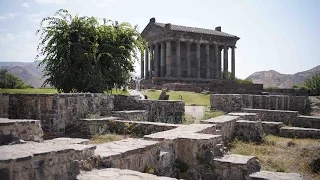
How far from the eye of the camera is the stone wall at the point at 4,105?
10.7 metres

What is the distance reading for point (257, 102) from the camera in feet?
63.3

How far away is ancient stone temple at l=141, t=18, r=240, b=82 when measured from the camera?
4672cm

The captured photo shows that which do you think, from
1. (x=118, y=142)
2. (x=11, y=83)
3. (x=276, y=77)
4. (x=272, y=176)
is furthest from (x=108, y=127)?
(x=276, y=77)

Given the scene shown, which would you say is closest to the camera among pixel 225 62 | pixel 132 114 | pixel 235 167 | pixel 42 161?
pixel 42 161

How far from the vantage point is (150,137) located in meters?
7.31

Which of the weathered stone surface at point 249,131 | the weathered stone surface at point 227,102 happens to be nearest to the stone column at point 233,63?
the weathered stone surface at point 227,102

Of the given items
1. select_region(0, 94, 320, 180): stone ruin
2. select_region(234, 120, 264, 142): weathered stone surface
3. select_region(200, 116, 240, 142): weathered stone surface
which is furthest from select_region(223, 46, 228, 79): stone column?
select_region(234, 120, 264, 142): weathered stone surface

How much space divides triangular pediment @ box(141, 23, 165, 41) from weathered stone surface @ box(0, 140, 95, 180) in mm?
42942

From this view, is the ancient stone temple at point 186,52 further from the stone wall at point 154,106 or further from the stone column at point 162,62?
the stone wall at point 154,106

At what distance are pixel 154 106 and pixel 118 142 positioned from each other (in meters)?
8.22

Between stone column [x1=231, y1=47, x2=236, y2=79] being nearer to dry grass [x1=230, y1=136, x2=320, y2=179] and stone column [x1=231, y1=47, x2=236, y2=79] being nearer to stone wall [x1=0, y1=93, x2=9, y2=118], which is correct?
dry grass [x1=230, y1=136, x2=320, y2=179]

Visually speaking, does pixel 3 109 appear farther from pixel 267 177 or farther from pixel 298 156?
pixel 298 156

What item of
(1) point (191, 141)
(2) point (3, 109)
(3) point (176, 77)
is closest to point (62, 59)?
(2) point (3, 109)

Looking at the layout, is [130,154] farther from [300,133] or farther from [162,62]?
[162,62]
